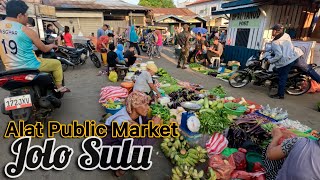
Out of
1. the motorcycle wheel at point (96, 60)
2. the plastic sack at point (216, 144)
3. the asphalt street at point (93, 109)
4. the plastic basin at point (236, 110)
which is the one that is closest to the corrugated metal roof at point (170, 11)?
the motorcycle wheel at point (96, 60)

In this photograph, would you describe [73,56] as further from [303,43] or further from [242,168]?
[303,43]

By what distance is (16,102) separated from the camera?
339cm

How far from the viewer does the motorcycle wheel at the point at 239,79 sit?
23.1 ft

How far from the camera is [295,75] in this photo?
6180 mm

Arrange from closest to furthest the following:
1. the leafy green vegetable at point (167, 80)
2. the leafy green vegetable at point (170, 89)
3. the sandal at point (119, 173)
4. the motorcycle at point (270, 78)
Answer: the sandal at point (119, 173)
the leafy green vegetable at point (170, 89)
the motorcycle at point (270, 78)
the leafy green vegetable at point (167, 80)

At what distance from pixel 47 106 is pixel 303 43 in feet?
25.9

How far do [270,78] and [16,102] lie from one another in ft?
21.3

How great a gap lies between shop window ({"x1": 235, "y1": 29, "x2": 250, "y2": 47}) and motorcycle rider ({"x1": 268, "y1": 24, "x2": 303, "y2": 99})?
3.80 metres

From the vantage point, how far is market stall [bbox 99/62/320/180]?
2.77 m

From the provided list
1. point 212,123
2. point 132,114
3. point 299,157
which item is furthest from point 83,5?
point 299,157

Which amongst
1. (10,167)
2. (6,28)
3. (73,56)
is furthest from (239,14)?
(10,167)

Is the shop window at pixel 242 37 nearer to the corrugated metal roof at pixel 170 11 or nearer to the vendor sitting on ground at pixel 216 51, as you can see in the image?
the vendor sitting on ground at pixel 216 51

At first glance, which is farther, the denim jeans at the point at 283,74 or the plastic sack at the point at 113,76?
the plastic sack at the point at 113,76

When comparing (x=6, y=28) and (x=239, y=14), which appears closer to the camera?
(x=6, y=28)
